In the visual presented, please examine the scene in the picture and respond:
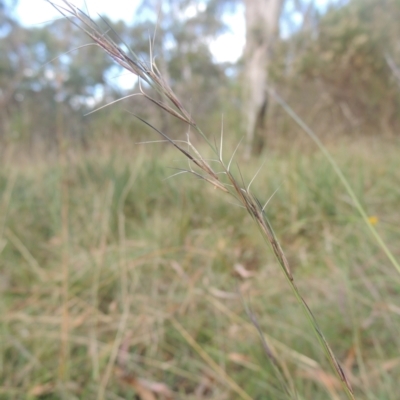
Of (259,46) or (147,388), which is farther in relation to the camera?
(259,46)

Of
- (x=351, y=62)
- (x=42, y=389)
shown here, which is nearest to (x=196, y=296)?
(x=42, y=389)

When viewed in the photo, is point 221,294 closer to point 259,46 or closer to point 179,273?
point 179,273

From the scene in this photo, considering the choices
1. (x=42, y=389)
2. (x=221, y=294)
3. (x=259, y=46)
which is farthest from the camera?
(x=259, y=46)

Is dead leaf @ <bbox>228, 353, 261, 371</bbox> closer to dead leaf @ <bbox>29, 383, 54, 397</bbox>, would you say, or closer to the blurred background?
the blurred background

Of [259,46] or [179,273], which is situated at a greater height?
[259,46]

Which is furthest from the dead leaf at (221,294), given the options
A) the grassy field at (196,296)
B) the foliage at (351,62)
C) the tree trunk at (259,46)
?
the foliage at (351,62)

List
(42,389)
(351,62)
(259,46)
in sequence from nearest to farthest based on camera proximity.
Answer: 1. (42,389)
2. (351,62)
3. (259,46)

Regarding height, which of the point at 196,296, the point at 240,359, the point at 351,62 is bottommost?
the point at 240,359
